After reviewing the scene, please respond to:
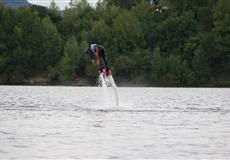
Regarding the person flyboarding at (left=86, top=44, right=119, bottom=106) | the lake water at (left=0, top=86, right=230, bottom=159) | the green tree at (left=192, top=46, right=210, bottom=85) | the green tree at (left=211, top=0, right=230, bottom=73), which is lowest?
the lake water at (left=0, top=86, right=230, bottom=159)

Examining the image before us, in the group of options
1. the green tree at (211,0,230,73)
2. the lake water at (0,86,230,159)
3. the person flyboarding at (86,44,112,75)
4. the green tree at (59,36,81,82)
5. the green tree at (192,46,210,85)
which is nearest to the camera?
the lake water at (0,86,230,159)

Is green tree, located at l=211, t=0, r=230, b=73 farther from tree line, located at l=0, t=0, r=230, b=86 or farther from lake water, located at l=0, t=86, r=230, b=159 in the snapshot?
lake water, located at l=0, t=86, r=230, b=159

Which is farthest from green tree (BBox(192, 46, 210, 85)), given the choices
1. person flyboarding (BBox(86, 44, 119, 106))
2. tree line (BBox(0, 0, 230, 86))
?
person flyboarding (BBox(86, 44, 119, 106))

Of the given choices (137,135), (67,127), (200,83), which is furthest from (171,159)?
(200,83)

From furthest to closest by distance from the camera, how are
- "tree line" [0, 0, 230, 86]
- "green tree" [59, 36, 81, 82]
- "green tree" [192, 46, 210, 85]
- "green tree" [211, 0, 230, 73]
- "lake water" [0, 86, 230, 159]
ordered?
"green tree" [59, 36, 81, 82], "tree line" [0, 0, 230, 86], "green tree" [211, 0, 230, 73], "green tree" [192, 46, 210, 85], "lake water" [0, 86, 230, 159]

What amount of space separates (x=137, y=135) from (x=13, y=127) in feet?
14.5

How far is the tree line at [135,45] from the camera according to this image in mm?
120625

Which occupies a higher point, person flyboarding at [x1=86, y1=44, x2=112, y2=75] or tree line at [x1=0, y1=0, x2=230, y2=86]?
tree line at [x1=0, y1=0, x2=230, y2=86]

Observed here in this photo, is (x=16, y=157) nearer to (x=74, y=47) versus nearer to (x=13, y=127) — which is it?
(x=13, y=127)

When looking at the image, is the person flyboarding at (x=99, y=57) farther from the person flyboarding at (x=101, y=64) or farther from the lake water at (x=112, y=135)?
the lake water at (x=112, y=135)

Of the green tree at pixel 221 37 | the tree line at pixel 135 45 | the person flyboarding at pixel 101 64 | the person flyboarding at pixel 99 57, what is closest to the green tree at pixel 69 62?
the tree line at pixel 135 45

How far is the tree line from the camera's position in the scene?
121 metres

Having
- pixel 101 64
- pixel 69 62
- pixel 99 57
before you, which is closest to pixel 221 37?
pixel 69 62

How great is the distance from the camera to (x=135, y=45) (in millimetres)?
128875
